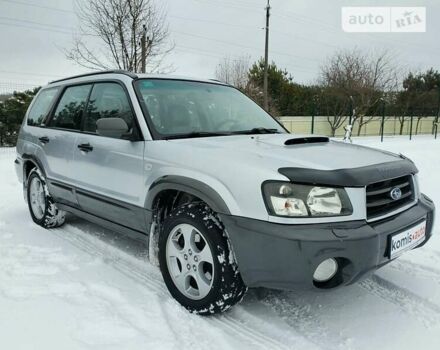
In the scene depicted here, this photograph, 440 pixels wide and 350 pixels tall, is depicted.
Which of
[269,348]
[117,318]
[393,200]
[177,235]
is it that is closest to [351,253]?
[393,200]

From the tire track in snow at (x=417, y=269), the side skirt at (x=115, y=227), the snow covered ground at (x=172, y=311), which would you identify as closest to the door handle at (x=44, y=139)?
the side skirt at (x=115, y=227)

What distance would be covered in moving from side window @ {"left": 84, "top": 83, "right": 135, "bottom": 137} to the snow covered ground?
1258 mm

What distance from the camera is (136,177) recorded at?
10.4ft

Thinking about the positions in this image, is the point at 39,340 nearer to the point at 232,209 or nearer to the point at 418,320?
the point at 232,209

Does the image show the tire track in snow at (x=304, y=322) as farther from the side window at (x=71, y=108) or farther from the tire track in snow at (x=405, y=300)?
the side window at (x=71, y=108)

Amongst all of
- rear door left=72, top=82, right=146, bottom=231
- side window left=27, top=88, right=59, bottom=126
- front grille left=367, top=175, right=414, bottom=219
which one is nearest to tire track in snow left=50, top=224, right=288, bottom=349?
rear door left=72, top=82, right=146, bottom=231

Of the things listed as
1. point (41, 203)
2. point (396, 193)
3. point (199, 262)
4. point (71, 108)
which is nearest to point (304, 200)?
point (396, 193)

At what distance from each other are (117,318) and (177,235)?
2.22 feet

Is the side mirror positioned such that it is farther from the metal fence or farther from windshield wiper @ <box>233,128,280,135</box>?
the metal fence

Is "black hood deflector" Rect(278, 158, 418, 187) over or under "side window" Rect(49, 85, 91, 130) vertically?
under

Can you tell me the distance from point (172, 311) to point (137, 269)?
0.83 metres

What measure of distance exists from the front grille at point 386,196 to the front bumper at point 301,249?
84 millimetres

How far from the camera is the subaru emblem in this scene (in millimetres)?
2604

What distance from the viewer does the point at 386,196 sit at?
102 inches
